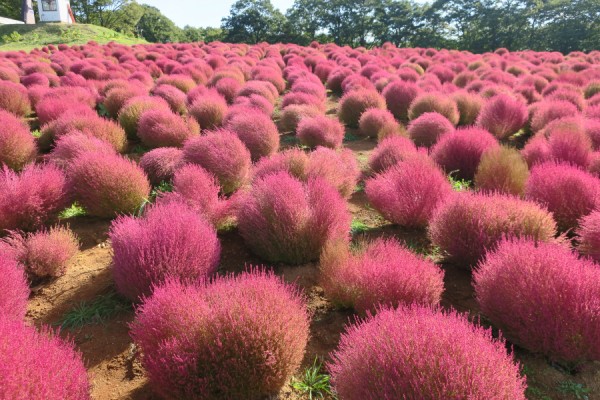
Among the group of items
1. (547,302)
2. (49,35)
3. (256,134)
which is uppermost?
(49,35)

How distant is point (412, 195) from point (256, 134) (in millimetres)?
2659

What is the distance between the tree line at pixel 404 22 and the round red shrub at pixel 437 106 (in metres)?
26.7

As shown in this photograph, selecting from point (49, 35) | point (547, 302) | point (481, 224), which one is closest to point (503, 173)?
point (481, 224)

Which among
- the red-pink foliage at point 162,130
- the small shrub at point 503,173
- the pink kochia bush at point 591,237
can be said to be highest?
the red-pink foliage at point 162,130

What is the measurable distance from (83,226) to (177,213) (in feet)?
5.34

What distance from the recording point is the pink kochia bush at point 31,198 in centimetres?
343

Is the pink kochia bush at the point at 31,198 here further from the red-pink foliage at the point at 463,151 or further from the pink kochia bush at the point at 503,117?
the pink kochia bush at the point at 503,117

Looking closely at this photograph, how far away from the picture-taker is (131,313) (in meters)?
2.73

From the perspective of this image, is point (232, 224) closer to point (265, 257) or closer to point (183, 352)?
point (265, 257)

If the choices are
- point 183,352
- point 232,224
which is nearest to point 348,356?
point 183,352

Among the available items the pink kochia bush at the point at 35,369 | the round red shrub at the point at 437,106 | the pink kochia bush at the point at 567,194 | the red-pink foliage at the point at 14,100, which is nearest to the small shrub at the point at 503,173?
the pink kochia bush at the point at 567,194

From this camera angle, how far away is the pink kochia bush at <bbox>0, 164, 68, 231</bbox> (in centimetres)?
343

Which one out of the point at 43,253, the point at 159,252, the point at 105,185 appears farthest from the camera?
the point at 105,185

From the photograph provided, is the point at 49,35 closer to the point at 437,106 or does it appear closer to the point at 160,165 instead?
the point at 160,165
